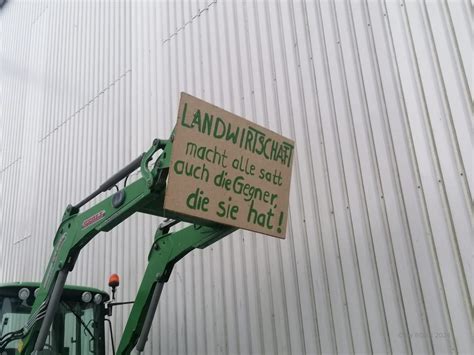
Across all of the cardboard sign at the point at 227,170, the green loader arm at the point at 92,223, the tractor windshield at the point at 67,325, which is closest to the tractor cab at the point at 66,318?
the tractor windshield at the point at 67,325

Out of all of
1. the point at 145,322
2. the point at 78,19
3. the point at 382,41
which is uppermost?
the point at 78,19

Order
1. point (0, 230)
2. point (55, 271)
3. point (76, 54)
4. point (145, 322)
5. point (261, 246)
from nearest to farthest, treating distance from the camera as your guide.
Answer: point (55, 271), point (145, 322), point (261, 246), point (76, 54), point (0, 230)

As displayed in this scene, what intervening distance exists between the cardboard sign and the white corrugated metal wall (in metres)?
0.88

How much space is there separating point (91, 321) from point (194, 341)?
5.13ft

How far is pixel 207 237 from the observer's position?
5.00 meters

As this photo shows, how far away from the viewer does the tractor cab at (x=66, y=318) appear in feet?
17.1

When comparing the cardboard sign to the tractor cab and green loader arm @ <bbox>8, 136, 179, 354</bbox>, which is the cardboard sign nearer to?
green loader arm @ <bbox>8, 136, 179, 354</bbox>

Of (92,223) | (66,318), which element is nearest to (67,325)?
(66,318)

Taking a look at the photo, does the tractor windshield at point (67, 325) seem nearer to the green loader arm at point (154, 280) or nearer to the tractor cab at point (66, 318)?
the tractor cab at point (66, 318)

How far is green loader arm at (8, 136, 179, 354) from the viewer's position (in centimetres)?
466

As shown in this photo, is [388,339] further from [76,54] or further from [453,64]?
[76,54]

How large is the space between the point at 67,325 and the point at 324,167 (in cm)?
317

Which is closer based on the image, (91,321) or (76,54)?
(91,321)

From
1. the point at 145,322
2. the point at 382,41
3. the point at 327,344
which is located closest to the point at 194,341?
the point at 145,322
